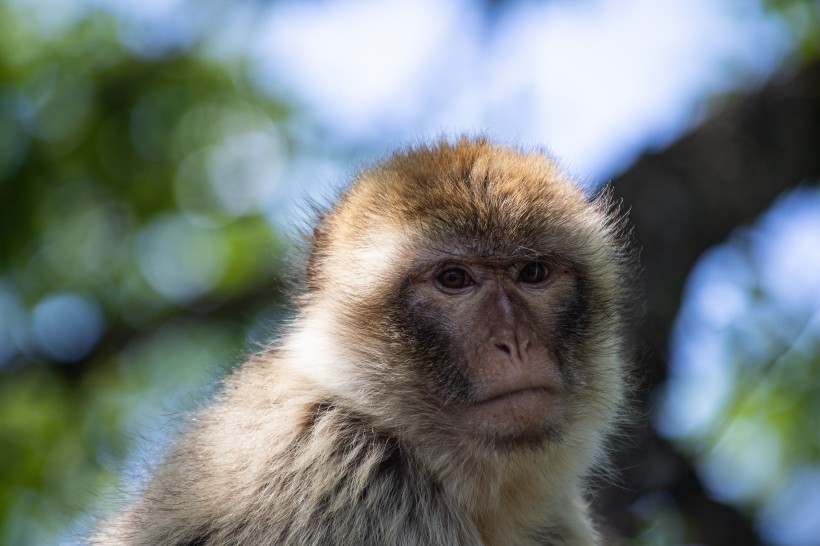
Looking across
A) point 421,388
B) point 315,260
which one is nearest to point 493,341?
point 421,388

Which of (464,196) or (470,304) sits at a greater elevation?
(464,196)

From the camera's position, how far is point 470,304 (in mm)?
3525

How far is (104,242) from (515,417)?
6.68m

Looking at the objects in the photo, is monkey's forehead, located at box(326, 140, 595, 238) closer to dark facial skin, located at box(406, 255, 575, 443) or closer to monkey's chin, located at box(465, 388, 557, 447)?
dark facial skin, located at box(406, 255, 575, 443)

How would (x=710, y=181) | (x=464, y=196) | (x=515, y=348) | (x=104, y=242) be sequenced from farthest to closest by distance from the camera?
1. (x=104, y=242)
2. (x=710, y=181)
3. (x=464, y=196)
4. (x=515, y=348)

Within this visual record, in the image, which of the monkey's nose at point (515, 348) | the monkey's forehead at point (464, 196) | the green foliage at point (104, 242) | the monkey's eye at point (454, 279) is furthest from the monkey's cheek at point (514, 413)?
the green foliage at point (104, 242)

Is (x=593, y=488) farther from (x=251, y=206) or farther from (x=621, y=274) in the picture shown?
(x=251, y=206)

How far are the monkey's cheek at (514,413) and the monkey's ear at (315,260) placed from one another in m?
1.02

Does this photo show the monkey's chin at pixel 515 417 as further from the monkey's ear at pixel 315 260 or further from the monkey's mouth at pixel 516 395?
the monkey's ear at pixel 315 260

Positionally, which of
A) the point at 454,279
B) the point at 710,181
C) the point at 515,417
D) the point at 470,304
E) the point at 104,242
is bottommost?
the point at 515,417

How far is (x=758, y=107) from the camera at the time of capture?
611 centimetres

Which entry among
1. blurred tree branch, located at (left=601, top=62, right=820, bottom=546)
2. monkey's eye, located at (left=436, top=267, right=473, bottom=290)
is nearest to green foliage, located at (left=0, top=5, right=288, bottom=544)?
blurred tree branch, located at (left=601, top=62, right=820, bottom=546)

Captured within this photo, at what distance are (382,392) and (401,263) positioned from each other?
1.72ft

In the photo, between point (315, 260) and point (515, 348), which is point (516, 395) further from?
point (315, 260)
